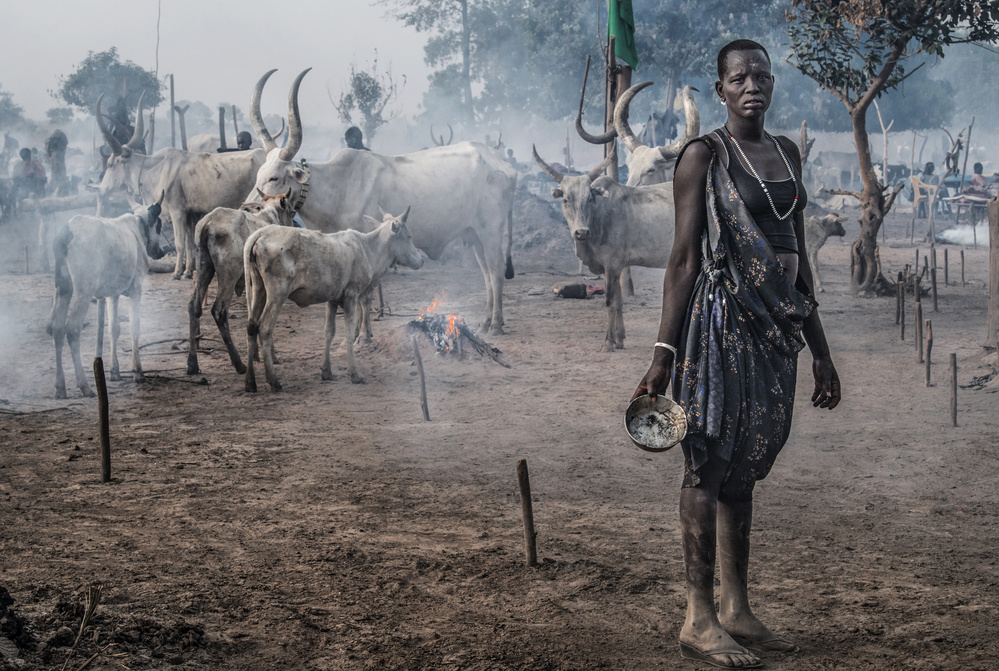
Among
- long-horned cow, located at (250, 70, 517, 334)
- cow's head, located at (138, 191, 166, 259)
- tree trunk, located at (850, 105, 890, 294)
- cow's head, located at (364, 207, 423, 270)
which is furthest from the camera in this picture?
tree trunk, located at (850, 105, 890, 294)

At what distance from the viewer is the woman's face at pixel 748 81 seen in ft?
9.39

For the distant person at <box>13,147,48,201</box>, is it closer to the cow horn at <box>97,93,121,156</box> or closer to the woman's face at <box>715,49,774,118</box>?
the cow horn at <box>97,93,121,156</box>

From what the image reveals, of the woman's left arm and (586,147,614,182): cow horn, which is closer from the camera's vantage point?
the woman's left arm

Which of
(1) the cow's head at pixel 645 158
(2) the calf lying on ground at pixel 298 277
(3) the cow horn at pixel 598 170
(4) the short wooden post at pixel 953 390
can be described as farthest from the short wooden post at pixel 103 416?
(1) the cow's head at pixel 645 158

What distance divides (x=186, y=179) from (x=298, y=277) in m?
6.57

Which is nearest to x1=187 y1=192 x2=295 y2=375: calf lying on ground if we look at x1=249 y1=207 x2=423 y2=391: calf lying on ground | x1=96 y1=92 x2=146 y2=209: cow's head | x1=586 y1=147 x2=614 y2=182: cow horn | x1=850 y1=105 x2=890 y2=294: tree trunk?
x1=249 y1=207 x2=423 y2=391: calf lying on ground

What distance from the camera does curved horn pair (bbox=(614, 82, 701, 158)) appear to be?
9445mm

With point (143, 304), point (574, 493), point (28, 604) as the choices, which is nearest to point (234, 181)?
point (143, 304)

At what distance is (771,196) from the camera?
9.42 feet

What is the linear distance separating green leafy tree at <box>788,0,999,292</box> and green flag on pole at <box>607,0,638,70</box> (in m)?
2.02

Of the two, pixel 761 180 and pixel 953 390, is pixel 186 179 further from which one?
pixel 761 180

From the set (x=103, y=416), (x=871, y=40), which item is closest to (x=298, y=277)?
(x=103, y=416)

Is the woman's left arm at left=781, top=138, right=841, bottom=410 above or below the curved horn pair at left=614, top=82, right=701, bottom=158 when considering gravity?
Result: below

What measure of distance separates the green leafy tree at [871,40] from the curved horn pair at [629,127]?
7.03ft
